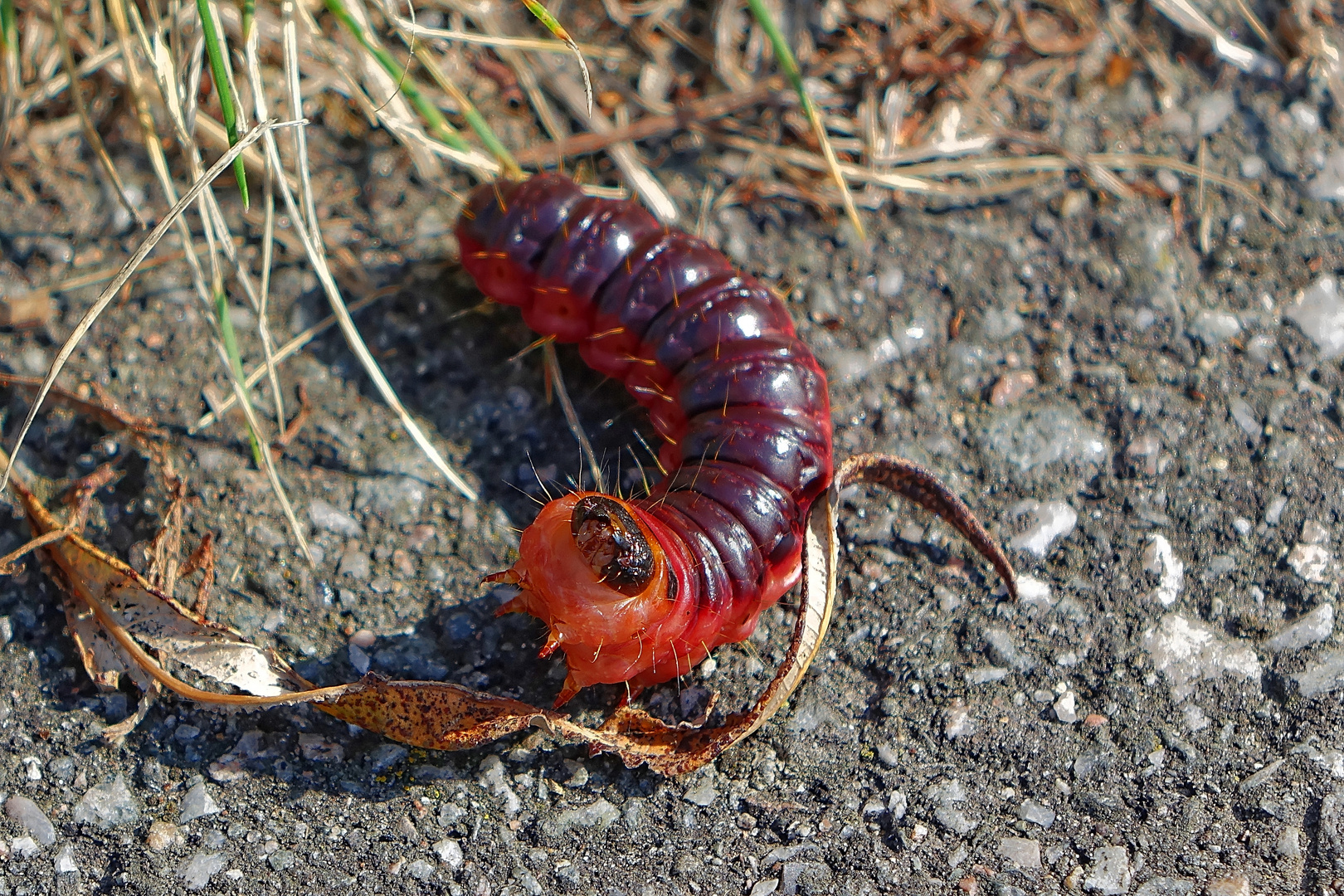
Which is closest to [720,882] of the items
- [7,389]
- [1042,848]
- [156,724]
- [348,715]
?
[1042,848]

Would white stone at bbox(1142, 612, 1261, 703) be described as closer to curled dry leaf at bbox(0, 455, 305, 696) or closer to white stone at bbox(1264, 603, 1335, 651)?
white stone at bbox(1264, 603, 1335, 651)

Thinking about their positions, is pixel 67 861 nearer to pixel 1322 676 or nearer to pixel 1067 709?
pixel 1067 709

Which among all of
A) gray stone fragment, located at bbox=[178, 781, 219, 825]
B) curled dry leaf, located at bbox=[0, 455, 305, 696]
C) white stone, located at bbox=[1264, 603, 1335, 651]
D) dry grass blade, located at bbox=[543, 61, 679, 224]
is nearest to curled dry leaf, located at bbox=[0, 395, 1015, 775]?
curled dry leaf, located at bbox=[0, 455, 305, 696]

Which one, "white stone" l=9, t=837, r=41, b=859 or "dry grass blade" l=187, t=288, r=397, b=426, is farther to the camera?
"dry grass blade" l=187, t=288, r=397, b=426

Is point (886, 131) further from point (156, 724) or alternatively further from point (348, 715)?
point (156, 724)

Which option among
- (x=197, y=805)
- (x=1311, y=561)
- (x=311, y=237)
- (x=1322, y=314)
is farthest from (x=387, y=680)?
(x=1322, y=314)

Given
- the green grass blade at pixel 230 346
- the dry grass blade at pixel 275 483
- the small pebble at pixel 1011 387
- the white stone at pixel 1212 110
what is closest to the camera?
the dry grass blade at pixel 275 483

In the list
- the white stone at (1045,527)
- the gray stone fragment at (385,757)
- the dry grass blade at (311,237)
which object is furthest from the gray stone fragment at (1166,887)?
the dry grass blade at (311,237)

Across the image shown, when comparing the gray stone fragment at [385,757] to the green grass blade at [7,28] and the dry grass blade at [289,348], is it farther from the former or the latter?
the green grass blade at [7,28]
